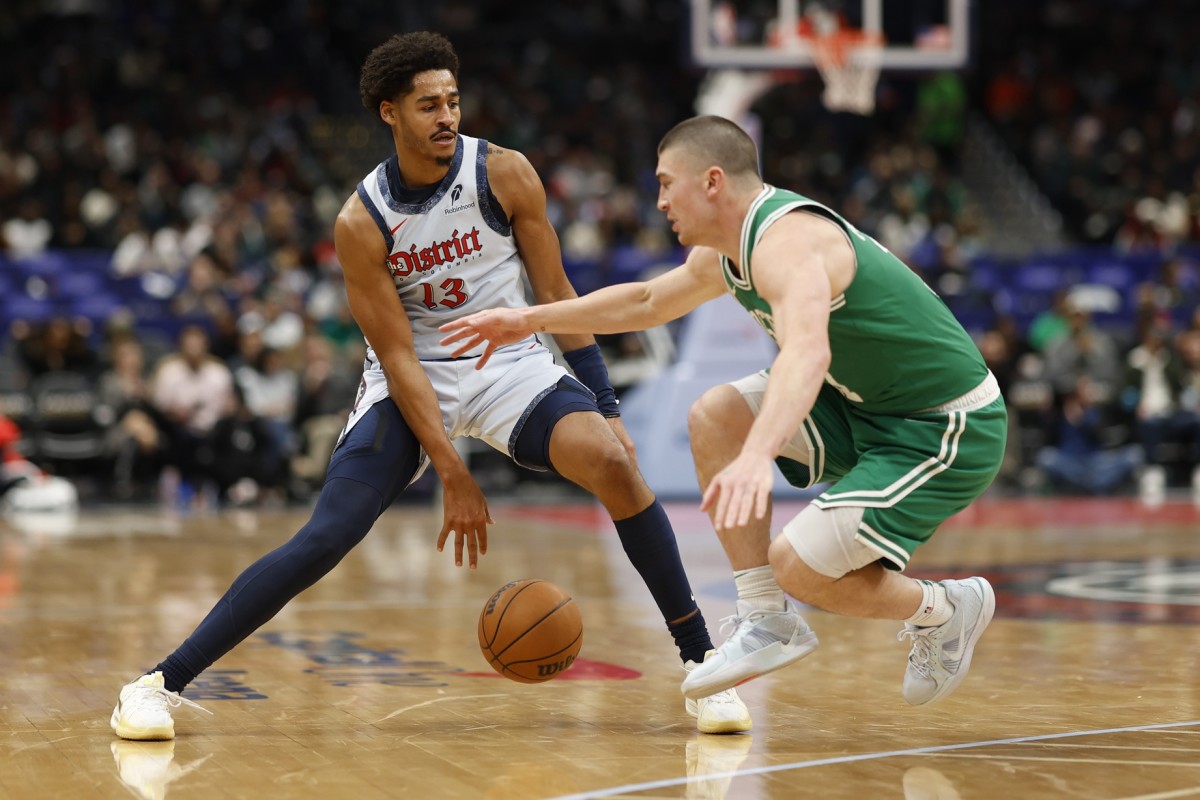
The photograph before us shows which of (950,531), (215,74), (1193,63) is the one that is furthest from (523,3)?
(950,531)

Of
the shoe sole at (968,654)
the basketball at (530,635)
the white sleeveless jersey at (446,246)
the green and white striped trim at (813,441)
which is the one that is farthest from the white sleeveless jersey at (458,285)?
the shoe sole at (968,654)

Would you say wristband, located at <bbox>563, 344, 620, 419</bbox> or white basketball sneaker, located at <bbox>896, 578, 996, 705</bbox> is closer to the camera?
white basketball sneaker, located at <bbox>896, 578, 996, 705</bbox>

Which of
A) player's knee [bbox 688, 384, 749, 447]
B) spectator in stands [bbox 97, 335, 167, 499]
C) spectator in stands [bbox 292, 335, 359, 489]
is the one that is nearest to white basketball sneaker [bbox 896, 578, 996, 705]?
player's knee [bbox 688, 384, 749, 447]

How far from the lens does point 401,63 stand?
14.5 ft

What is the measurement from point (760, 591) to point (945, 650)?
534 mm

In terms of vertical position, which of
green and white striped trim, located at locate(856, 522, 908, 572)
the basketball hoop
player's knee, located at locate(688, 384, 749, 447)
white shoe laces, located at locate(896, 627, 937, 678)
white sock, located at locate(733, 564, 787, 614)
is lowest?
white shoe laces, located at locate(896, 627, 937, 678)

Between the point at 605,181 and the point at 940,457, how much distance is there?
14670mm

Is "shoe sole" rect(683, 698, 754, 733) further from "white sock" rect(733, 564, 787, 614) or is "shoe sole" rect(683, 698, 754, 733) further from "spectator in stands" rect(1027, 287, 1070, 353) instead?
"spectator in stands" rect(1027, 287, 1070, 353)

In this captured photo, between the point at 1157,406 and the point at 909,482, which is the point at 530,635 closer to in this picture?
the point at 909,482

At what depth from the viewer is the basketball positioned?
442cm

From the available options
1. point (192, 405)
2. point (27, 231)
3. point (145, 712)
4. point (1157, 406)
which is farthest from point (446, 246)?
point (27, 231)

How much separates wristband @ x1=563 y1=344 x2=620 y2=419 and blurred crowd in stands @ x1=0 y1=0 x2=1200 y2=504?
29.2ft

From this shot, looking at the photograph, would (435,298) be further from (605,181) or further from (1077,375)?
(605,181)

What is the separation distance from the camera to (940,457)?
13.5ft
